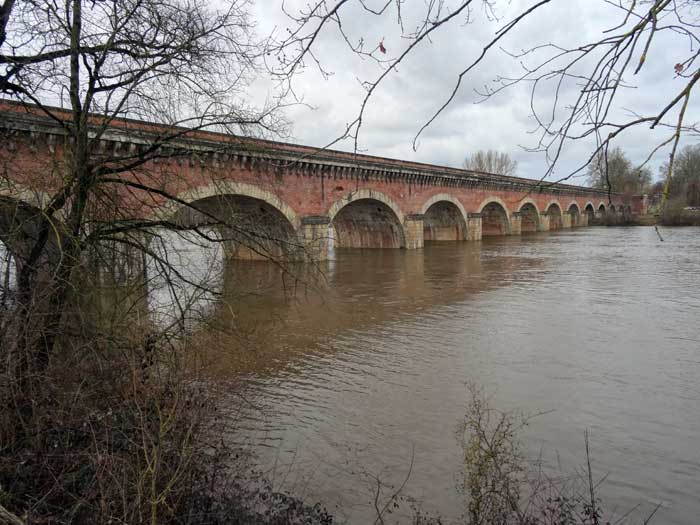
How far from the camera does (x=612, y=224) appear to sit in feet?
177

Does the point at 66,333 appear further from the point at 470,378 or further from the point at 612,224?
the point at 612,224

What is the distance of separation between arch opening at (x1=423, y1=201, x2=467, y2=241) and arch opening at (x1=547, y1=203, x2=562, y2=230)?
69.0 ft

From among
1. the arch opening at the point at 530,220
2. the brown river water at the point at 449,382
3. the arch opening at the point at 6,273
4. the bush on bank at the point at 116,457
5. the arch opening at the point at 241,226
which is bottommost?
the brown river water at the point at 449,382

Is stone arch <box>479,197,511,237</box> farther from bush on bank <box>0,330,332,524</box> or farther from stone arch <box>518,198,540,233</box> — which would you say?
bush on bank <box>0,330,332,524</box>

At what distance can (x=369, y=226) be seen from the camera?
2997 centimetres

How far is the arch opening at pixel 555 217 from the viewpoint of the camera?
2057 inches

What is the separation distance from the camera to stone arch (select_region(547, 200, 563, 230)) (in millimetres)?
51853

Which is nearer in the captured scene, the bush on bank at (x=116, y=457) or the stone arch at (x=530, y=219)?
the bush on bank at (x=116, y=457)

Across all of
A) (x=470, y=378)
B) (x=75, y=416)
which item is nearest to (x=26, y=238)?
(x=75, y=416)

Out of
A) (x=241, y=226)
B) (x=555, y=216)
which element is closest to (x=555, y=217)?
(x=555, y=216)

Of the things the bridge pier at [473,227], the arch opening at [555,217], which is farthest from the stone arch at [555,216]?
the bridge pier at [473,227]

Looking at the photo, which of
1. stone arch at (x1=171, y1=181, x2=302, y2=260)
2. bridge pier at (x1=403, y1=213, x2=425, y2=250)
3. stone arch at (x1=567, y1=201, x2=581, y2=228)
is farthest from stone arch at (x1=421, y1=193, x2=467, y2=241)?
stone arch at (x1=171, y1=181, x2=302, y2=260)

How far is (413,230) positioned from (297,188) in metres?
9.82

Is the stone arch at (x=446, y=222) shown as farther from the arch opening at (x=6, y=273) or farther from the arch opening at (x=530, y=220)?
the arch opening at (x=6, y=273)
